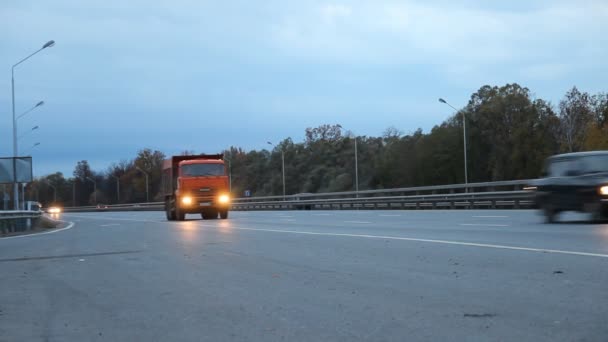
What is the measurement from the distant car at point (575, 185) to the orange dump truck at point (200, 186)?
58.7 feet

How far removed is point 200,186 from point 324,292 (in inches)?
1070

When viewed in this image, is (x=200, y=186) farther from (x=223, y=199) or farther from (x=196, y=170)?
(x=223, y=199)

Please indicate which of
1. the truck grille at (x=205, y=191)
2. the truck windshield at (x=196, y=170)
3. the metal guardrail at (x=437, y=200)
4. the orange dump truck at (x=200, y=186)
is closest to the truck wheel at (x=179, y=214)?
the orange dump truck at (x=200, y=186)

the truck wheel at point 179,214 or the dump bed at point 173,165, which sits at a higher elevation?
the dump bed at point 173,165

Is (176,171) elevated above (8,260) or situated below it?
above

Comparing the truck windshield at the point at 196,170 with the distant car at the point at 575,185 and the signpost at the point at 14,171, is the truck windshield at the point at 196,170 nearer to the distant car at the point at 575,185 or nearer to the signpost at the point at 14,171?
the signpost at the point at 14,171

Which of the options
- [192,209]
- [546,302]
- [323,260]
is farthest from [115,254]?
[192,209]

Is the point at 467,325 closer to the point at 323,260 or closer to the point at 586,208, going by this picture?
the point at 323,260

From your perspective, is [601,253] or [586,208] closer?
[601,253]

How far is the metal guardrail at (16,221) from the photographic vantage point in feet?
93.5

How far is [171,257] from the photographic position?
549 inches

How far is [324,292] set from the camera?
883 cm

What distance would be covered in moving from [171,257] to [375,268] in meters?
4.43

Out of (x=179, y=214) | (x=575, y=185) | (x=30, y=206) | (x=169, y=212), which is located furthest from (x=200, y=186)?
(x=30, y=206)
